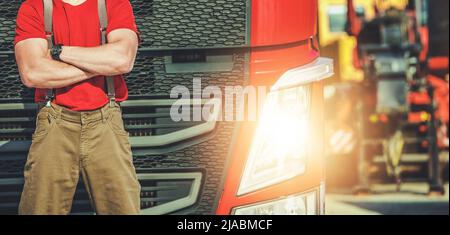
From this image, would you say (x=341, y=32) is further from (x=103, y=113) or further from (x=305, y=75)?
(x=103, y=113)

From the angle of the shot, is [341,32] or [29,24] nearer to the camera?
[29,24]

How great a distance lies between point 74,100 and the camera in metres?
3.65

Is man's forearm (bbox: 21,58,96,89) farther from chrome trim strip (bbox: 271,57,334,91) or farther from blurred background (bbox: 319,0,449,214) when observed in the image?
blurred background (bbox: 319,0,449,214)

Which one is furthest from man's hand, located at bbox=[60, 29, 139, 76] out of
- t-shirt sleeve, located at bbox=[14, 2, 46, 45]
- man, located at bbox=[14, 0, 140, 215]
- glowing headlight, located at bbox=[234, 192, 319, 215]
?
glowing headlight, located at bbox=[234, 192, 319, 215]

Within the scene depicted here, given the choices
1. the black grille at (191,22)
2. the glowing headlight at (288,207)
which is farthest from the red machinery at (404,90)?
the black grille at (191,22)

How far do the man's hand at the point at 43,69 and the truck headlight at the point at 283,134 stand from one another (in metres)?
0.77

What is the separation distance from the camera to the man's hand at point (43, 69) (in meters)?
3.62

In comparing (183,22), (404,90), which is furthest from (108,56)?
(404,90)

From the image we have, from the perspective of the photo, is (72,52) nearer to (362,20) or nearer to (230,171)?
(230,171)

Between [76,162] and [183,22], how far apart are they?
2.45 ft

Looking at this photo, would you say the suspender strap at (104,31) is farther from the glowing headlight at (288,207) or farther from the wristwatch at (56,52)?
the glowing headlight at (288,207)

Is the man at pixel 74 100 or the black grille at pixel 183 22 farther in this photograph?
the black grille at pixel 183 22

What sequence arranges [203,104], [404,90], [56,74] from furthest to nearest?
[404,90] → [203,104] → [56,74]

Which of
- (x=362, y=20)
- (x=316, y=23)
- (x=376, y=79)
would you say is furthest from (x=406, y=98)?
(x=316, y=23)
